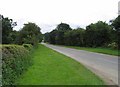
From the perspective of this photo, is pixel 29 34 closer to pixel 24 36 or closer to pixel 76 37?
pixel 24 36

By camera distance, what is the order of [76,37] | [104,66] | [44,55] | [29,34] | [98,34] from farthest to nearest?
[76,37] < [98,34] < [29,34] < [44,55] < [104,66]

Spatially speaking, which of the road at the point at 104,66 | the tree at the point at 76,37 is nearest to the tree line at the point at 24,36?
the road at the point at 104,66

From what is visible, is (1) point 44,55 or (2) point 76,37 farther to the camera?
(2) point 76,37

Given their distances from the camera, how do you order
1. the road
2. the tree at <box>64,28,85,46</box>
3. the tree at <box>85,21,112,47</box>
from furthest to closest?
the tree at <box>64,28,85,46</box>, the tree at <box>85,21,112,47</box>, the road

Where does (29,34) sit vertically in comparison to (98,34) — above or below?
below

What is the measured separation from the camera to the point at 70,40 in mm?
88750

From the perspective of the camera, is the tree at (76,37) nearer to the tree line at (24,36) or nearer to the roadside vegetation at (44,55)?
the roadside vegetation at (44,55)

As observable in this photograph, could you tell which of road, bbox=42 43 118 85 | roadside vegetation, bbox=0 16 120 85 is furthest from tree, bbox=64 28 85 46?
road, bbox=42 43 118 85


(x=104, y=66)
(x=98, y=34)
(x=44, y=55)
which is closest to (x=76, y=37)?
(x=98, y=34)

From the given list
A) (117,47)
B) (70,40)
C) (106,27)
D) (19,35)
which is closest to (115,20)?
(117,47)

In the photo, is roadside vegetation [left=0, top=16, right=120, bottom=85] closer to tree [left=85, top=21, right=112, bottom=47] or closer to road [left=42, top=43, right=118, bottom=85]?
tree [left=85, top=21, right=112, bottom=47]

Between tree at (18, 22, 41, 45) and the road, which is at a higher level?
tree at (18, 22, 41, 45)

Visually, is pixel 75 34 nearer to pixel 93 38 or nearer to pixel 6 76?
pixel 93 38

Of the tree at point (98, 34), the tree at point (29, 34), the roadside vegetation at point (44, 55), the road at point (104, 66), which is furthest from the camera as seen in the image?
the tree at point (98, 34)
